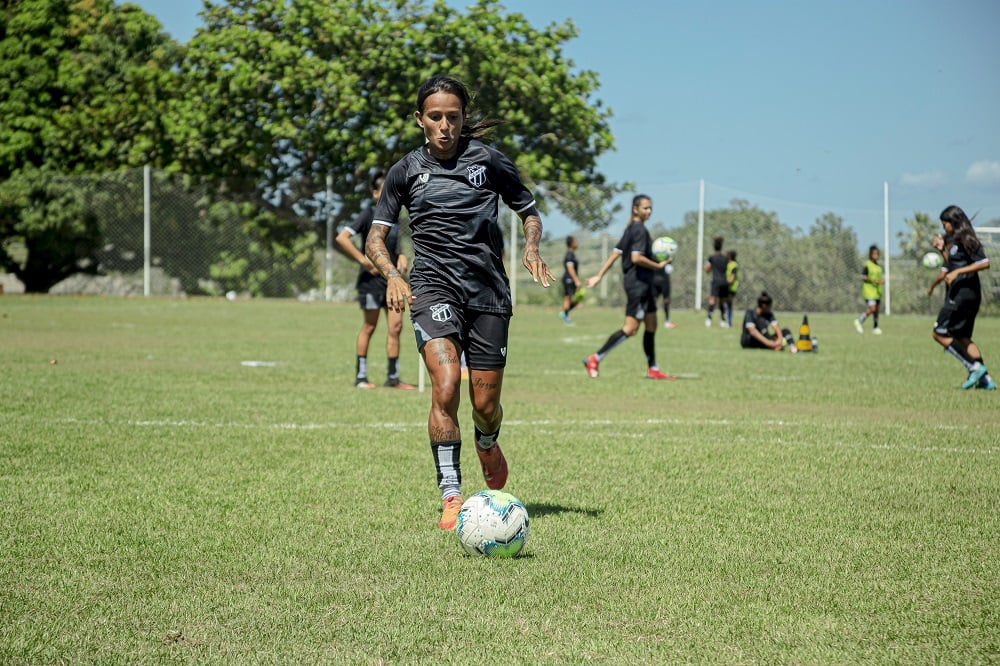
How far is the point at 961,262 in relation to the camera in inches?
552

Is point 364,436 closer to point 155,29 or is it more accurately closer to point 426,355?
point 426,355

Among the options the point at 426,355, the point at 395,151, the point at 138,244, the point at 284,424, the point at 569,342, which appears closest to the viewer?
the point at 426,355

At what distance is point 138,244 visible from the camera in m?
37.8

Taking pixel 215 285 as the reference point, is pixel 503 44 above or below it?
above

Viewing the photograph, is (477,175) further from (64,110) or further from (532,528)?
(64,110)

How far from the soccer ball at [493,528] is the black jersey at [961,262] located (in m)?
9.89

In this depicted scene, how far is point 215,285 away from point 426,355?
1338 inches

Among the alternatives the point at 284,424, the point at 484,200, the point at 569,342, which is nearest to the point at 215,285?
the point at 569,342

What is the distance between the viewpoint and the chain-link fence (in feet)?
125

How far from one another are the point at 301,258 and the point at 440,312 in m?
34.4

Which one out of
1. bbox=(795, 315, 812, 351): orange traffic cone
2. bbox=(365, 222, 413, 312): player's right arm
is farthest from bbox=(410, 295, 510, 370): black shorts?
bbox=(795, 315, 812, 351): orange traffic cone

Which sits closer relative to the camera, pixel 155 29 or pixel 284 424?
pixel 284 424

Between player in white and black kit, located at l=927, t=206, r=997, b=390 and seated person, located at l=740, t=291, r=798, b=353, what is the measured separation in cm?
761

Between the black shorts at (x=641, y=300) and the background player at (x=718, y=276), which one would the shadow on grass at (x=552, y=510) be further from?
the background player at (x=718, y=276)
